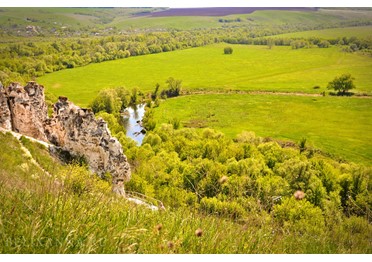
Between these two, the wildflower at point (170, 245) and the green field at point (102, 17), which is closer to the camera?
the wildflower at point (170, 245)

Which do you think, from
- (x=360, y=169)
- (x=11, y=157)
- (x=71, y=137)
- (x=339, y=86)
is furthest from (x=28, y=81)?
(x=339, y=86)

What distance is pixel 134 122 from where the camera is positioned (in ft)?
113

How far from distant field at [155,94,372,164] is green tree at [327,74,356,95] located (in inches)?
41.8

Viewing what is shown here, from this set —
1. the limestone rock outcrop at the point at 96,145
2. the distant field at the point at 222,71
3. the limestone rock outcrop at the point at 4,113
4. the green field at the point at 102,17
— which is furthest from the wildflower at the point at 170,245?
the distant field at the point at 222,71

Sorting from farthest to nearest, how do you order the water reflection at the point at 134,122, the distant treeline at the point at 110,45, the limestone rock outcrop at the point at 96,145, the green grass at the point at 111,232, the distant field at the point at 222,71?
the water reflection at the point at 134,122
the distant field at the point at 222,71
the limestone rock outcrop at the point at 96,145
the distant treeline at the point at 110,45
the green grass at the point at 111,232

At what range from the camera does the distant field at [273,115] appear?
28.8 m

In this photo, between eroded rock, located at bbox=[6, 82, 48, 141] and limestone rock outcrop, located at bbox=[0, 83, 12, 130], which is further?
eroded rock, located at bbox=[6, 82, 48, 141]

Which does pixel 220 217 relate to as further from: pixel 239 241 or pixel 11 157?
pixel 11 157

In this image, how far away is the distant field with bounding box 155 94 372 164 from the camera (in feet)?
94.4

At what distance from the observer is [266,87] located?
33.9 meters

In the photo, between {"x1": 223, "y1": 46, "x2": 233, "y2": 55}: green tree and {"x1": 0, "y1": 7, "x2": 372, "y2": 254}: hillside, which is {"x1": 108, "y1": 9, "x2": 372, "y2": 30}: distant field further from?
{"x1": 223, "y1": 46, "x2": 233, "y2": 55}: green tree

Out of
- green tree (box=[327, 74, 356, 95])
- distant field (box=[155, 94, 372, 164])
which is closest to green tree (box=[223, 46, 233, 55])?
distant field (box=[155, 94, 372, 164])

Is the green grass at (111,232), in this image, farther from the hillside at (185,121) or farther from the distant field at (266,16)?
the distant field at (266,16)

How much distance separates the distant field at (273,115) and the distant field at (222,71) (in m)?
1.67
